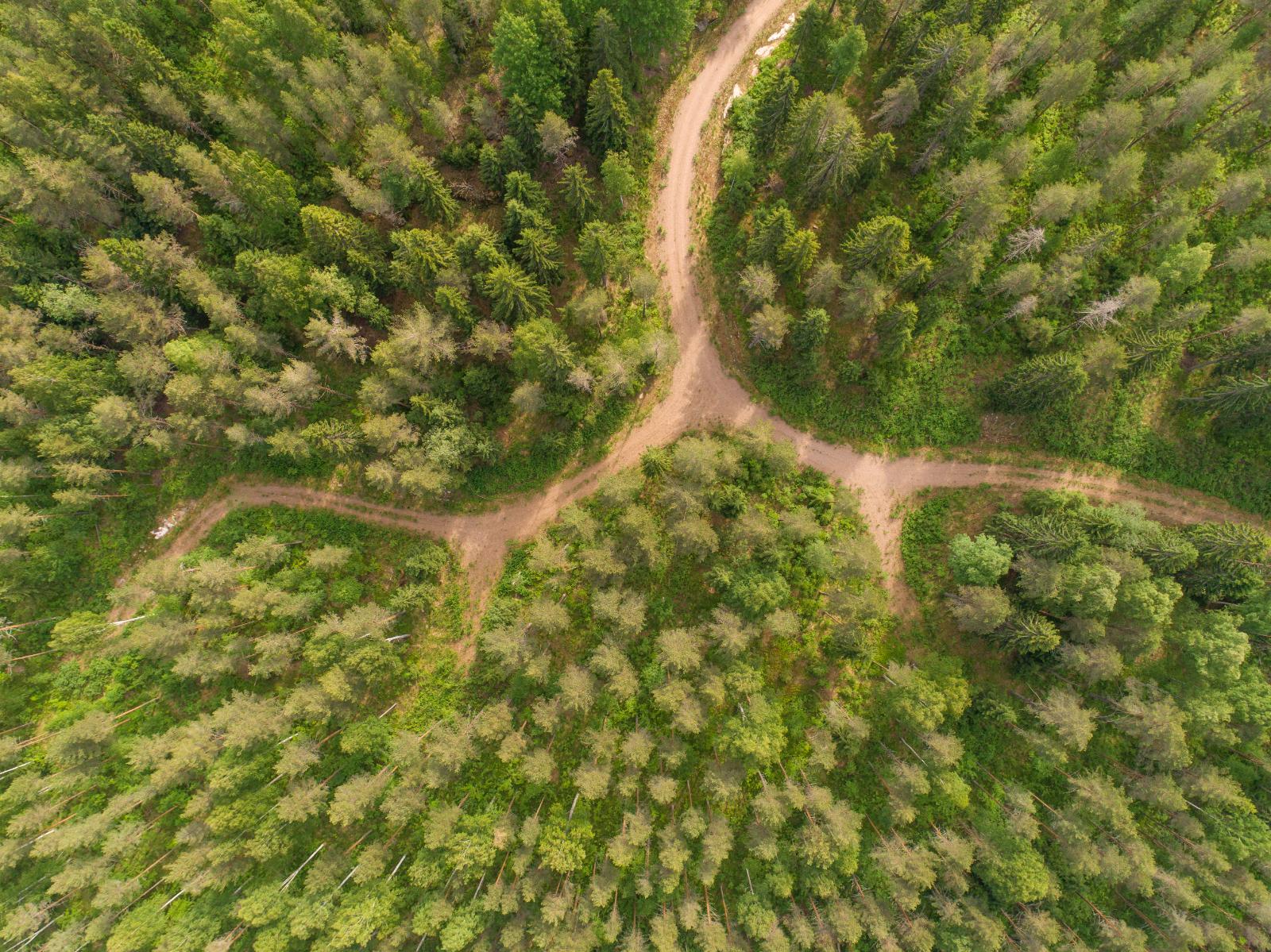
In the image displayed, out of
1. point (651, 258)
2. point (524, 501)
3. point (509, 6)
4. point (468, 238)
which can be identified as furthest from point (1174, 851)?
point (509, 6)

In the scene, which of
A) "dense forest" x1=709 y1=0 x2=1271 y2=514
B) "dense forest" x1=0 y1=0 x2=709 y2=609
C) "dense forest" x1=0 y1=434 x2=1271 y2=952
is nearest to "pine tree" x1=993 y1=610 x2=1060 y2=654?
"dense forest" x1=0 y1=434 x2=1271 y2=952

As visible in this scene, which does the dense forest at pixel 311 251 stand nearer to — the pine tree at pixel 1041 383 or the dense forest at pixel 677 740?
the dense forest at pixel 677 740

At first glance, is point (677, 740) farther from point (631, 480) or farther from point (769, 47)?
point (769, 47)

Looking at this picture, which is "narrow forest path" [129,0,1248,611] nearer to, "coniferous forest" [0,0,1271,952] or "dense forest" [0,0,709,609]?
"coniferous forest" [0,0,1271,952]

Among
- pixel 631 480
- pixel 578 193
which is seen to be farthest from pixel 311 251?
pixel 631 480

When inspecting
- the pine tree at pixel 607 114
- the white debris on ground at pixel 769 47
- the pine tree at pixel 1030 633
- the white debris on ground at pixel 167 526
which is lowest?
the white debris on ground at pixel 167 526

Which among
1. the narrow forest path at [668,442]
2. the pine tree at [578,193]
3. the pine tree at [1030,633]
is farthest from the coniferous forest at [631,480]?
the pine tree at [578,193]
